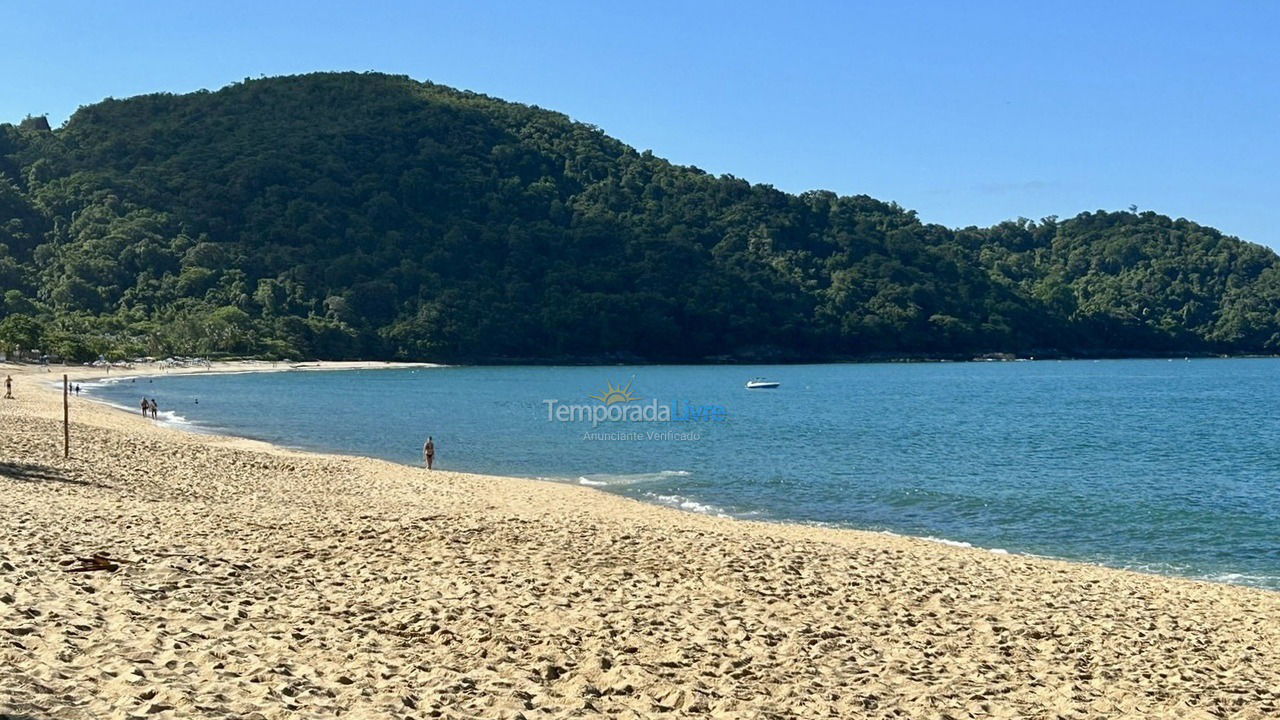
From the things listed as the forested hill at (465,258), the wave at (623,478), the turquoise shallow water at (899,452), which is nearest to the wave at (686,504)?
the turquoise shallow water at (899,452)

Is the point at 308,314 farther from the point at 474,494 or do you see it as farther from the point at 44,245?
the point at 474,494

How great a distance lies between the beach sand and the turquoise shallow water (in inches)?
221

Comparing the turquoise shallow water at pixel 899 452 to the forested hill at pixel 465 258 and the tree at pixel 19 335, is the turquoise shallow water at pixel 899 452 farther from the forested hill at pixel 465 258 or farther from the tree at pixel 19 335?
the forested hill at pixel 465 258

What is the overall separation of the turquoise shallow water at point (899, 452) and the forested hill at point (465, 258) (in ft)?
203

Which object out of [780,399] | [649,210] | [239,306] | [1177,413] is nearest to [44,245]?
[239,306]

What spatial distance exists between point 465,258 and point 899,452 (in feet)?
422

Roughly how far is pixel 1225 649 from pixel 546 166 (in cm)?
18625

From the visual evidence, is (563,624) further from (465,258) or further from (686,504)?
(465,258)

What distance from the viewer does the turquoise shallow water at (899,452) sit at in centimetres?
2078

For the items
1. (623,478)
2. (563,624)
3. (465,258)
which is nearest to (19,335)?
(465,258)

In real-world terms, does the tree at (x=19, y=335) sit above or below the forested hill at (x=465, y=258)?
below

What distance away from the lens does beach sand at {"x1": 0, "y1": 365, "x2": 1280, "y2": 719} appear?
6.67 meters

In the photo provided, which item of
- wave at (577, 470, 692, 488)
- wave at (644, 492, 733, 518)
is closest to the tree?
wave at (577, 470, 692, 488)

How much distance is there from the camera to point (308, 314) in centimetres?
13662
